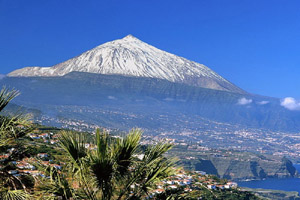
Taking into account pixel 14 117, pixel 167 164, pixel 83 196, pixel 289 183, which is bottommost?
pixel 289 183

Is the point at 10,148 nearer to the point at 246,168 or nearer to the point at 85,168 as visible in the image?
the point at 85,168

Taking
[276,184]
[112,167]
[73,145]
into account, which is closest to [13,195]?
[73,145]

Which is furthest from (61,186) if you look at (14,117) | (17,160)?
(14,117)

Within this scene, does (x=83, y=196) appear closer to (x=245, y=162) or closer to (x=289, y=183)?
(x=289, y=183)

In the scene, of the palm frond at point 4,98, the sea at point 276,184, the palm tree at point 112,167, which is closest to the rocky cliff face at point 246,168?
the sea at point 276,184

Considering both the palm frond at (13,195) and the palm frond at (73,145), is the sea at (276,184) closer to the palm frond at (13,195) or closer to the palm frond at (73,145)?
the palm frond at (73,145)

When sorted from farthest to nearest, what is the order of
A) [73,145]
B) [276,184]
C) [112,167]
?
[276,184], [73,145], [112,167]
